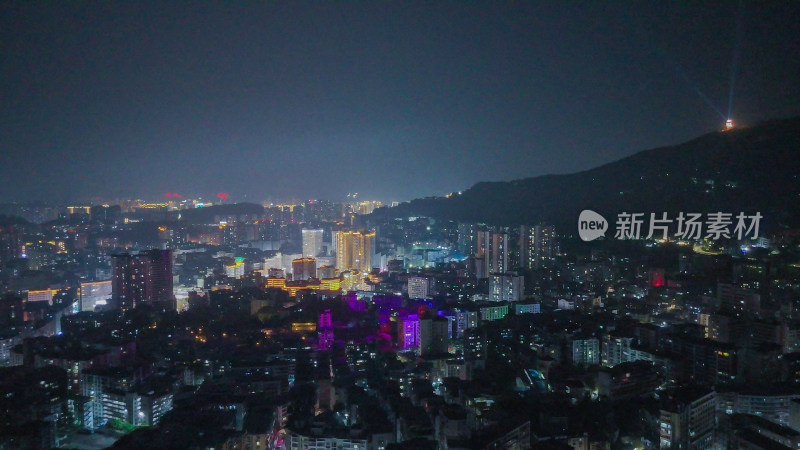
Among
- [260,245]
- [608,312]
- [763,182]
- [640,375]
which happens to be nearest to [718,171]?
[763,182]

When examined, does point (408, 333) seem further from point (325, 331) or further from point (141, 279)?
point (141, 279)

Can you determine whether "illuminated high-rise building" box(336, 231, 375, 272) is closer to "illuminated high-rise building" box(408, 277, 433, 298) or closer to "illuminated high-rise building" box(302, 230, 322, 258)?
"illuminated high-rise building" box(302, 230, 322, 258)

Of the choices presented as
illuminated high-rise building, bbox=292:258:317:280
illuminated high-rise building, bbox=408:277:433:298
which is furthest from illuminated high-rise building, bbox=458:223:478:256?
illuminated high-rise building, bbox=292:258:317:280

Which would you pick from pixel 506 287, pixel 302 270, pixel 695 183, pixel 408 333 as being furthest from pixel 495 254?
pixel 408 333

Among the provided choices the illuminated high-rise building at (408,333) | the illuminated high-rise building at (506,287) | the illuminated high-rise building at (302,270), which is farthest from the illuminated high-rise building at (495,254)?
the illuminated high-rise building at (408,333)

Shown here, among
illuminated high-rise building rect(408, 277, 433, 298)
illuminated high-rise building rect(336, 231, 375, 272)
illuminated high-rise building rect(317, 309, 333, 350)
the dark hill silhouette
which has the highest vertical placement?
the dark hill silhouette

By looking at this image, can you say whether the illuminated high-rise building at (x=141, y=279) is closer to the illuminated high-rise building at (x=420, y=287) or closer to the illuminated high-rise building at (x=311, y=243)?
the illuminated high-rise building at (x=420, y=287)

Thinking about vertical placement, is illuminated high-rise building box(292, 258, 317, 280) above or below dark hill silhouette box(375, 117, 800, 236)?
below
